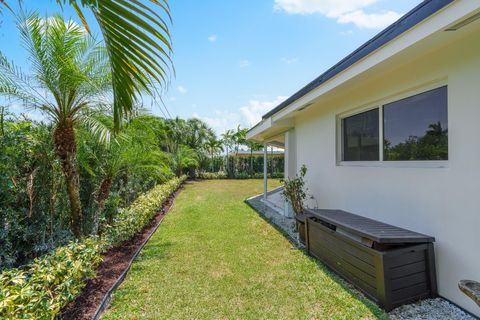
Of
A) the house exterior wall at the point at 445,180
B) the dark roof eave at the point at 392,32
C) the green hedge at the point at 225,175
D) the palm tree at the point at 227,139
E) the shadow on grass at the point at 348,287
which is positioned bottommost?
the shadow on grass at the point at 348,287

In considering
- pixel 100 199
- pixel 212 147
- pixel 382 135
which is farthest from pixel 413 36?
pixel 212 147

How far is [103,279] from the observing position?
166 inches

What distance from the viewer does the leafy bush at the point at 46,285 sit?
225cm

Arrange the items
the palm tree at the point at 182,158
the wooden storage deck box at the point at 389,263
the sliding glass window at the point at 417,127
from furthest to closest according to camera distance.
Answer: the palm tree at the point at 182,158 → the sliding glass window at the point at 417,127 → the wooden storage deck box at the point at 389,263

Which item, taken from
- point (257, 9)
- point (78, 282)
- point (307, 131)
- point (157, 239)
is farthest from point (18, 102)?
point (307, 131)

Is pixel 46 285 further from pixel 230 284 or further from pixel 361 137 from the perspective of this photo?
pixel 361 137

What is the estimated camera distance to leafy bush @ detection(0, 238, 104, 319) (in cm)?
225

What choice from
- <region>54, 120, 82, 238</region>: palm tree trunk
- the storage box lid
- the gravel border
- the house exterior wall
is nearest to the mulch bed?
<region>54, 120, 82, 238</region>: palm tree trunk

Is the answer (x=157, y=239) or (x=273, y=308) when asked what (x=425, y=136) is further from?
(x=157, y=239)

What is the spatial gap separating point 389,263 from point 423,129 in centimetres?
205

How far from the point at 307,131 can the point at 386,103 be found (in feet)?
11.0

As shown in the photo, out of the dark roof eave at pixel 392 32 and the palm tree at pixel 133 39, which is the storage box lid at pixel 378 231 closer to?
the dark roof eave at pixel 392 32

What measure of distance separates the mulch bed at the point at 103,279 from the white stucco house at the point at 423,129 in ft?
15.0

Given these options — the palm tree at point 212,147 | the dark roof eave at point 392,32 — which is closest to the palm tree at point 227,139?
the palm tree at point 212,147
